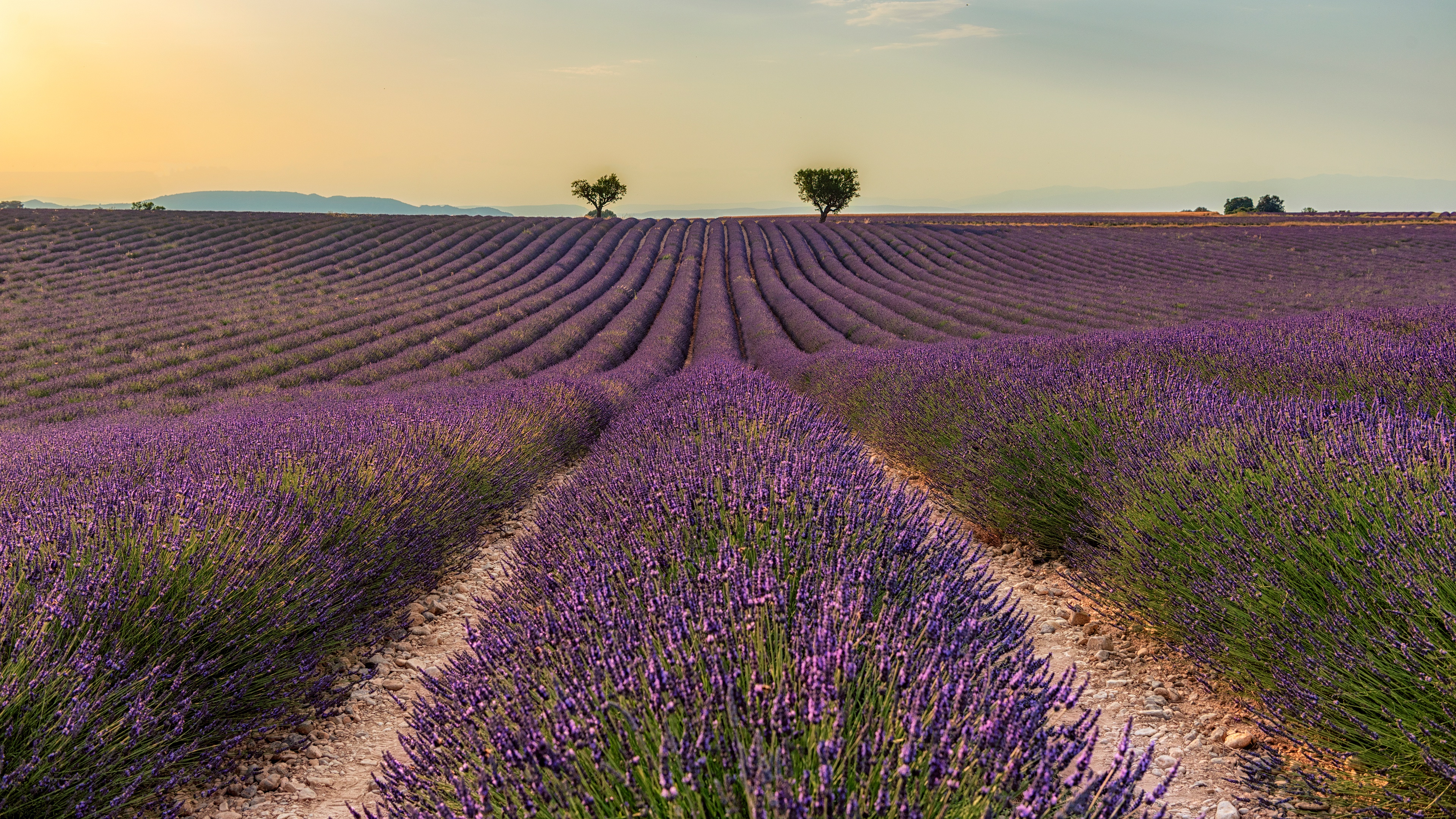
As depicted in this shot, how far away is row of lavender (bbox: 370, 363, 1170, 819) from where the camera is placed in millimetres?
1261

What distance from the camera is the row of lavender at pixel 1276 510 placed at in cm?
200

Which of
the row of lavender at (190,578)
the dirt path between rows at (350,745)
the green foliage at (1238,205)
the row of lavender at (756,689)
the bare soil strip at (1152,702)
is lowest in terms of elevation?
the dirt path between rows at (350,745)

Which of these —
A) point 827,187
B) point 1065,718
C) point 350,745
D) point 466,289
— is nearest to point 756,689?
point 1065,718

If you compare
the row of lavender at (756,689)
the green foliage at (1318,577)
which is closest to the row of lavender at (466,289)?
the row of lavender at (756,689)

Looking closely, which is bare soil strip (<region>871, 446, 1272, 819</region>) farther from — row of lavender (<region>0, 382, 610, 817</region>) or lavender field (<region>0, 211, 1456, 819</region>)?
row of lavender (<region>0, 382, 610, 817</region>)

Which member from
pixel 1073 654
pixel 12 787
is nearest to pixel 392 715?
pixel 12 787

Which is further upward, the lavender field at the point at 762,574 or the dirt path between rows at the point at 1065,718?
the lavender field at the point at 762,574

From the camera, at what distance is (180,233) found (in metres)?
25.0

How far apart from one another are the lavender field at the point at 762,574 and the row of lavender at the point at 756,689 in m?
0.01

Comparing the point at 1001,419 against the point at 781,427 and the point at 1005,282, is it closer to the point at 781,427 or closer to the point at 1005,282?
the point at 781,427

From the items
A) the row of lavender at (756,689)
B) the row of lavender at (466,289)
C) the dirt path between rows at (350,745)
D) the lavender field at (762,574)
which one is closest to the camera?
the row of lavender at (756,689)

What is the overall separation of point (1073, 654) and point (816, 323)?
1318 cm

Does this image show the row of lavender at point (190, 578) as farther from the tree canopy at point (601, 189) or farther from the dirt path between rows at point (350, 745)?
the tree canopy at point (601, 189)

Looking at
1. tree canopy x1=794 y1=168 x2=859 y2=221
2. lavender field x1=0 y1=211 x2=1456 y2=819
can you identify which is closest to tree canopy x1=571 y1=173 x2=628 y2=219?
tree canopy x1=794 y1=168 x2=859 y2=221
